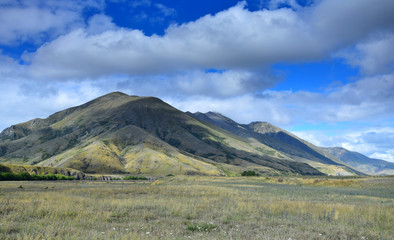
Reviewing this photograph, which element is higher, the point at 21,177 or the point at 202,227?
the point at 202,227

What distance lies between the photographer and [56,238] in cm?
1157

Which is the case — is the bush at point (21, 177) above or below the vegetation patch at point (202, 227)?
below

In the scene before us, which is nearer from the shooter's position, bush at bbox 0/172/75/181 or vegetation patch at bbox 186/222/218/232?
vegetation patch at bbox 186/222/218/232

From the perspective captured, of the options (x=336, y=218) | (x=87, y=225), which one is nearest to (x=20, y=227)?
(x=87, y=225)

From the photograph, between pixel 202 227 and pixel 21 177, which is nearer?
pixel 202 227

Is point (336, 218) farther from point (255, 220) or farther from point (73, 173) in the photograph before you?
point (73, 173)

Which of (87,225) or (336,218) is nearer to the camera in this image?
(87,225)

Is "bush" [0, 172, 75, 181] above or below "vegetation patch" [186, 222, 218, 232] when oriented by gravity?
below

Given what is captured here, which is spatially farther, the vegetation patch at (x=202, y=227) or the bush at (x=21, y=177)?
the bush at (x=21, y=177)

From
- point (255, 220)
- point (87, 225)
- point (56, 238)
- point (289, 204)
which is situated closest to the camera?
point (56, 238)

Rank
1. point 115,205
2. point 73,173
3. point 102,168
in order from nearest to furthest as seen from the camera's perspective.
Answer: point 115,205
point 73,173
point 102,168

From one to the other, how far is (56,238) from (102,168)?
552ft

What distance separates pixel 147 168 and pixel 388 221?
166 meters

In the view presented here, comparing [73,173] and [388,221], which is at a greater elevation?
[388,221]
